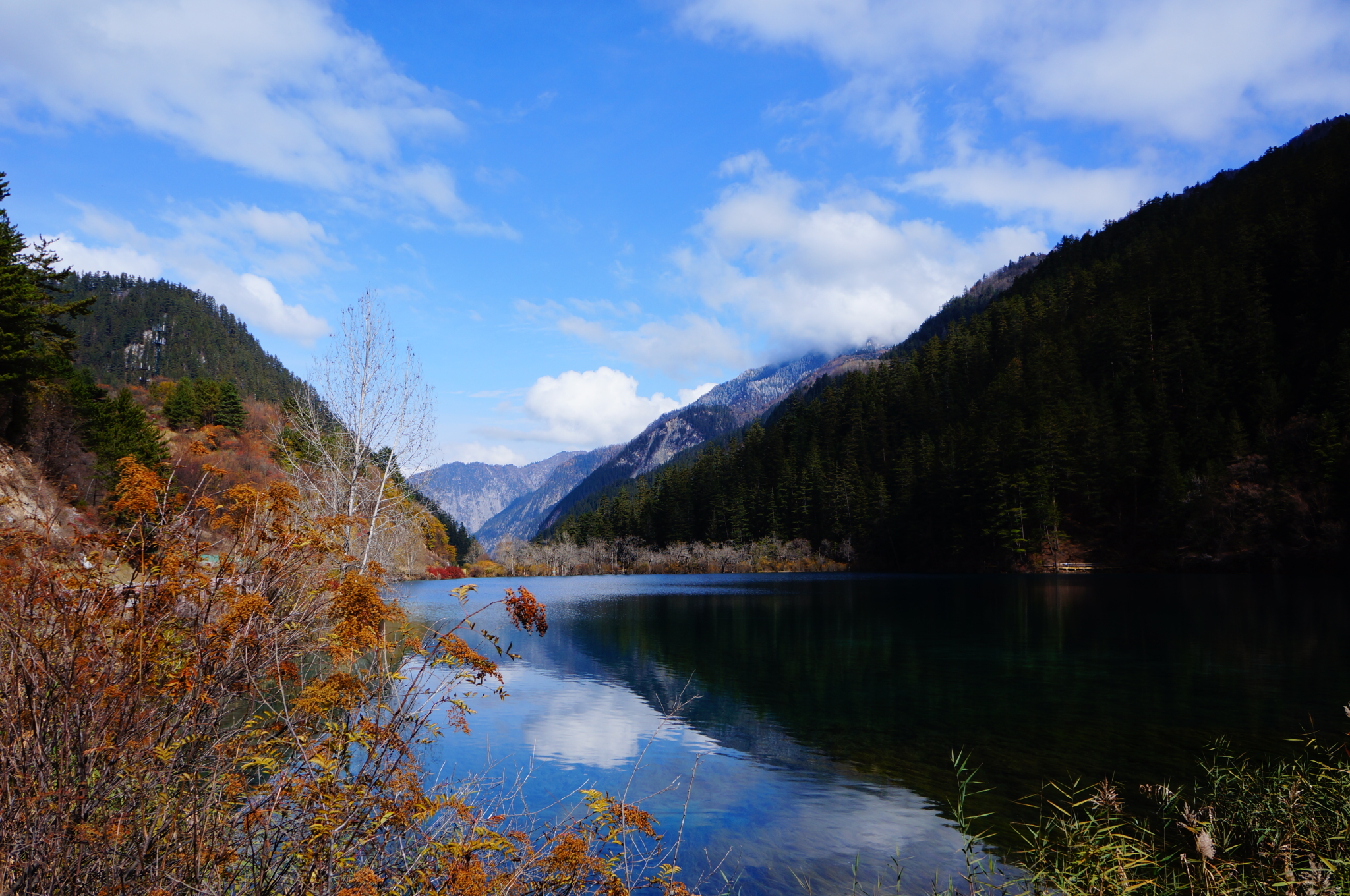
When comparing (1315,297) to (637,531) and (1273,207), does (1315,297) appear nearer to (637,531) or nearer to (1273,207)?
(1273,207)

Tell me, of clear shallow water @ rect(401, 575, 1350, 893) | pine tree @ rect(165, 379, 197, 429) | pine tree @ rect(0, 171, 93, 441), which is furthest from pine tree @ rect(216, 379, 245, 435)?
clear shallow water @ rect(401, 575, 1350, 893)

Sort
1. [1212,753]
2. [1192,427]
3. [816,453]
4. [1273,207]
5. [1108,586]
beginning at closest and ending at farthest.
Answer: [1212,753] → [1108,586] → [1192,427] → [1273,207] → [816,453]

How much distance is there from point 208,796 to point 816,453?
11995 centimetres

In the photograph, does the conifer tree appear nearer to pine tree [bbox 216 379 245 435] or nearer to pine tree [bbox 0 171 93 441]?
pine tree [bbox 216 379 245 435]

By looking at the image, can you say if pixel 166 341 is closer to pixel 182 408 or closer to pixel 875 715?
pixel 182 408

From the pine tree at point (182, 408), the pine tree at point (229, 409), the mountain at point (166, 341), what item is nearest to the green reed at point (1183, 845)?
the pine tree at point (229, 409)

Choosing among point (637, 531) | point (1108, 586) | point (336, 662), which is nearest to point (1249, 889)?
point (336, 662)

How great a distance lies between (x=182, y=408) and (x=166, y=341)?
100 meters

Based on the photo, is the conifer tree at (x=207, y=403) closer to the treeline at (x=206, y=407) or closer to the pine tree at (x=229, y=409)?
the treeline at (x=206, y=407)

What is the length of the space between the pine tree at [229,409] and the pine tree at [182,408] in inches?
106

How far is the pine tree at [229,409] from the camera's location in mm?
75000

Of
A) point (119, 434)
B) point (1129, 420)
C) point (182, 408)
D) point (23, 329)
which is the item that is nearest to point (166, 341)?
point (182, 408)

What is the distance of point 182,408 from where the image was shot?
255ft

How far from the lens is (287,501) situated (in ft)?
19.0
